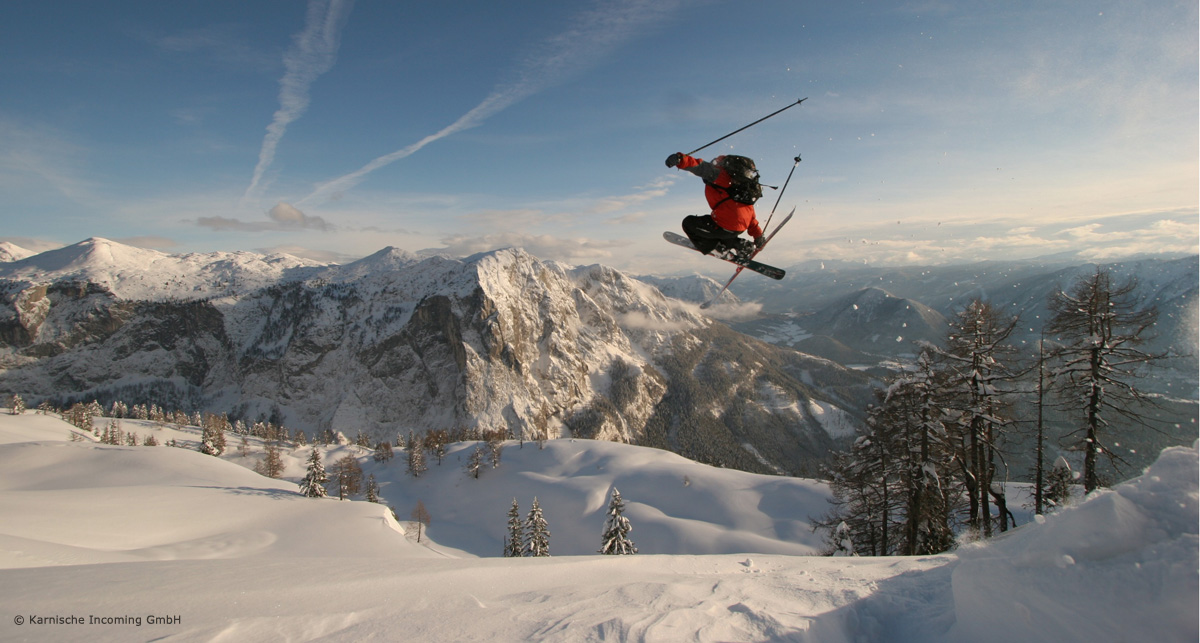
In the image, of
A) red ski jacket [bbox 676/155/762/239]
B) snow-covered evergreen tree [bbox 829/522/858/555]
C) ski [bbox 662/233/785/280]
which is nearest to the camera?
red ski jacket [bbox 676/155/762/239]

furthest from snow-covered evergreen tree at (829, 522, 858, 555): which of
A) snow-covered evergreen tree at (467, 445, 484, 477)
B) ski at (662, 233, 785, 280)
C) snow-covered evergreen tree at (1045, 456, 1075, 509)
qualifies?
snow-covered evergreen tree at (467, 445, 484, 477)

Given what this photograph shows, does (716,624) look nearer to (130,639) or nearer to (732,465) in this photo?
(130,639)

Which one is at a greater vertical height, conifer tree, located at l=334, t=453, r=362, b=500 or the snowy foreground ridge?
the snowy foreground ridge

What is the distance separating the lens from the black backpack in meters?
8.21

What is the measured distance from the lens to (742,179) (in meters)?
8.18

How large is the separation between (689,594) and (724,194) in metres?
6.85

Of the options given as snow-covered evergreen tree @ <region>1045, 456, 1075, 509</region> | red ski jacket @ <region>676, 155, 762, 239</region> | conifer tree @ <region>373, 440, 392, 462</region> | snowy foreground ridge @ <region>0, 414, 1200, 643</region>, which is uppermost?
red ski jacket @ <region>676, 155, 762, 239</region>

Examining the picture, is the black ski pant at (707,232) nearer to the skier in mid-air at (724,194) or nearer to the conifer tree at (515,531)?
the skier in mid-air at (724,194)

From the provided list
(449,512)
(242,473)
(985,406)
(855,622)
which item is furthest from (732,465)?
(855,622)

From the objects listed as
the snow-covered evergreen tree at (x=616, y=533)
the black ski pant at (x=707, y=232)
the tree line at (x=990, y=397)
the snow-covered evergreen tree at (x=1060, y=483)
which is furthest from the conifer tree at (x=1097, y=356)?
the snow-covered evergreen tree at (x=616, y=533)

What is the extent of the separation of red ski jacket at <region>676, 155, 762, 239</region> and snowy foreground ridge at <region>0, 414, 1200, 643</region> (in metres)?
6.10

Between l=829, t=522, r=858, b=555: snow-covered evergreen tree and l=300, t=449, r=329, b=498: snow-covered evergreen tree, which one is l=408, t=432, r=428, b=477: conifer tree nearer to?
l=300, t=449, r=329, b=498: snow-covered evergreen tree

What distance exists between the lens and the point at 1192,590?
3.00m

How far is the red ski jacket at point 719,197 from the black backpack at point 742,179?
0.33 ft
